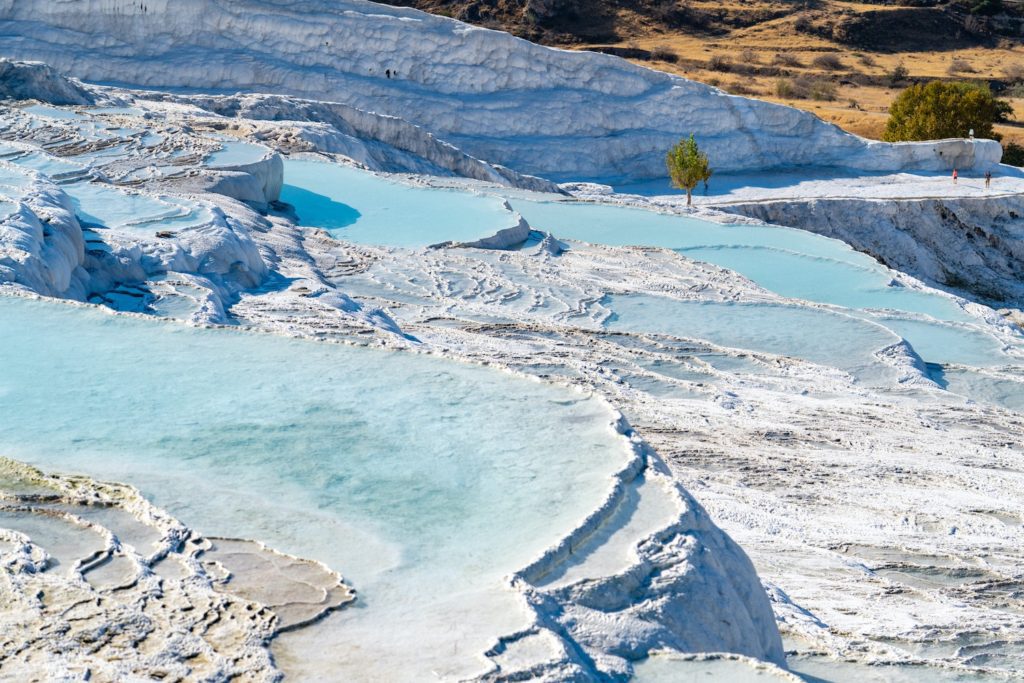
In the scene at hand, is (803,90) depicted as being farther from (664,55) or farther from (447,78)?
(447,78)

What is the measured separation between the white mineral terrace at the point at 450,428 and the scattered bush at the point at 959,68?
24.5 m

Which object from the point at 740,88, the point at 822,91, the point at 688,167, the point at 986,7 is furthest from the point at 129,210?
the point at 986,7

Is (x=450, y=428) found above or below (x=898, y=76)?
above

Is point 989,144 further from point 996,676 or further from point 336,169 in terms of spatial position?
point 996,676

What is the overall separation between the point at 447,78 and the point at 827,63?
19570 mm

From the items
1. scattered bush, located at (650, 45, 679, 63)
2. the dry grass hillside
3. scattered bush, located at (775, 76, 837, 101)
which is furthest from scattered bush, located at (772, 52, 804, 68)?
scattered bush, located at (650, 45, 679, 63)

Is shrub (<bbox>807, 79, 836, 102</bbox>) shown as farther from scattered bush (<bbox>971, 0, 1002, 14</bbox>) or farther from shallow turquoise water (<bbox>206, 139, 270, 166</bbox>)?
shallow turquoise water (<bbox>206, 139, 270, 166</bbox>)

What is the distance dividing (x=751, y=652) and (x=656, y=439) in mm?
3668

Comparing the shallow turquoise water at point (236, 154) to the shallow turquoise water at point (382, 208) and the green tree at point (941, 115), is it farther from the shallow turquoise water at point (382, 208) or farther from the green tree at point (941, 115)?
the green tree at point (941, 115)

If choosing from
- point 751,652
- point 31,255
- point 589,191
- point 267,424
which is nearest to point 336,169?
point 589,191

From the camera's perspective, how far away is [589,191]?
21.8 m

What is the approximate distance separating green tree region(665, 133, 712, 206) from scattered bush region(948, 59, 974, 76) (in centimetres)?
2040

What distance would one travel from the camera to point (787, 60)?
40.0 metres

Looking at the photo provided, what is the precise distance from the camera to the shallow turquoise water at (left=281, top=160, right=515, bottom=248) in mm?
14164
